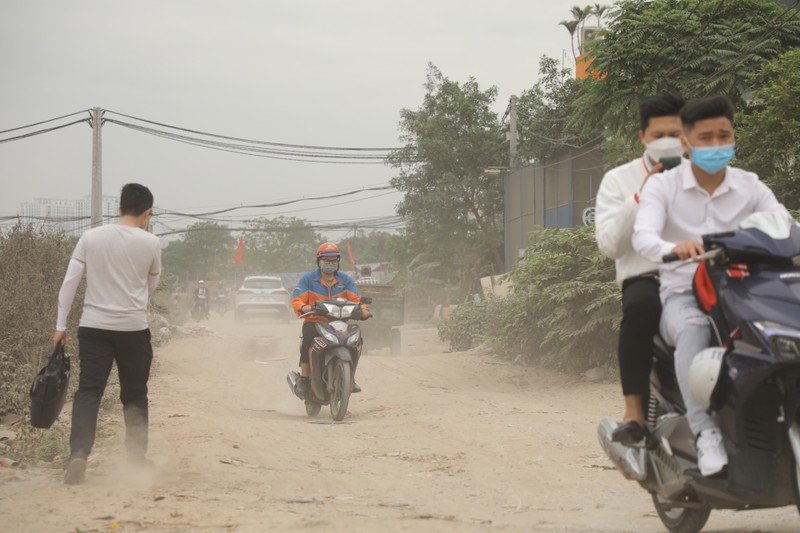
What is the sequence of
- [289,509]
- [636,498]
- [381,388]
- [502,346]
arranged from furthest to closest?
[502,346] < [381,388] < [636,498] < [289,509]

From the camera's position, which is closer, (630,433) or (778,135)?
(630,433)

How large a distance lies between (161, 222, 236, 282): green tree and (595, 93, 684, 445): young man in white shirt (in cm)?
8814

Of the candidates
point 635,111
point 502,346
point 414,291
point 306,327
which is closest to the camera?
point 306,327

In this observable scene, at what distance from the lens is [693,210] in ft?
13.5

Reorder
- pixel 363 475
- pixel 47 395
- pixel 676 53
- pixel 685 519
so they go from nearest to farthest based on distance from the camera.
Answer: pixel 685 519 → pixel 47 395 → pixel 363 475 → pixel 676 53

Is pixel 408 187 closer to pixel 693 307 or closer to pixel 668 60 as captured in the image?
pixel 668 60

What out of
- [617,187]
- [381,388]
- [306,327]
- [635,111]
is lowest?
[381,388]

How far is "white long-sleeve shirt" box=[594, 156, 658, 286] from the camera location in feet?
13.9

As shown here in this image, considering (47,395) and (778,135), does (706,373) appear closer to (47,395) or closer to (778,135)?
(47,395)

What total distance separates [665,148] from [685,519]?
5.81ft

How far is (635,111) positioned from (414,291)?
96.2 feet

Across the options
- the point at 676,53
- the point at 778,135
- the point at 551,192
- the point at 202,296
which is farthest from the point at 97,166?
the point at 778,135

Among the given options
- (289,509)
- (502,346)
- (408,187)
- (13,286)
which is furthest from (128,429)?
(408,187)

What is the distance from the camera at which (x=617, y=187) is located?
4555 millimetres
